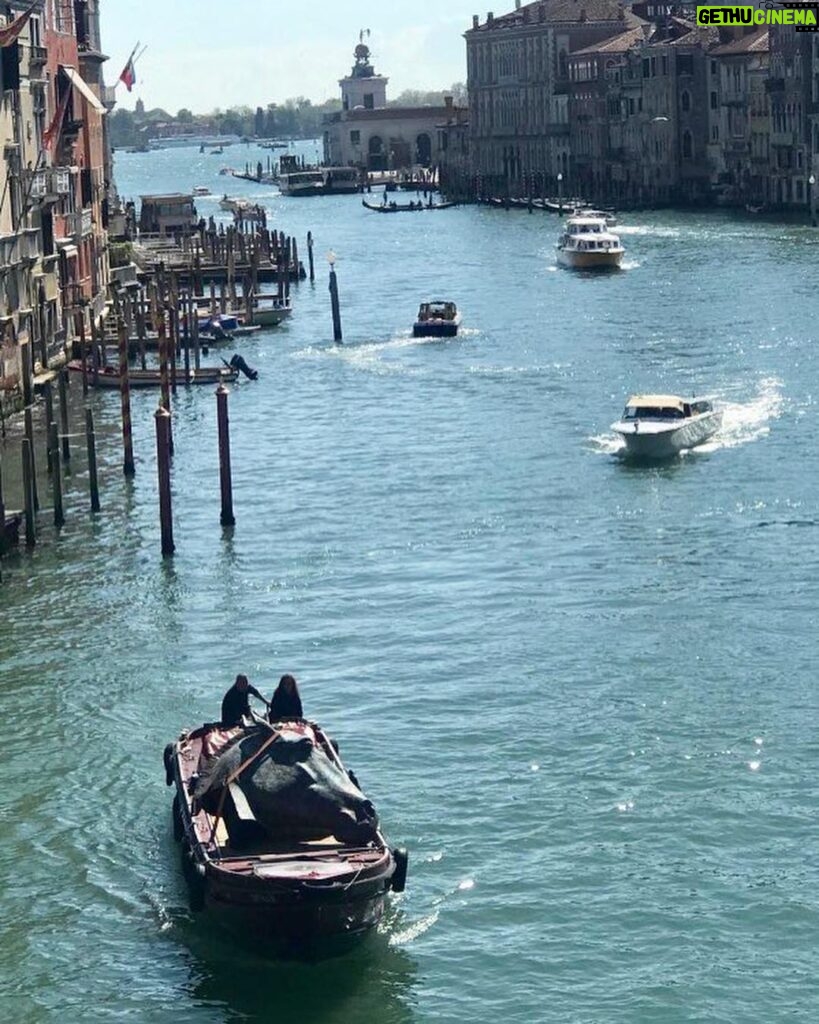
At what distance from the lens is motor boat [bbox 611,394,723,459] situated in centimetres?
4706

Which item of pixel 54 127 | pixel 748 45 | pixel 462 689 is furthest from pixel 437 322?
pixel 748 45

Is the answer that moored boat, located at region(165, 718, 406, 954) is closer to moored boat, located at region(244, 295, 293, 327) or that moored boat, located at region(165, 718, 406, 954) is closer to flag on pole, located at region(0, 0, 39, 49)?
flag on pole, located at region(0, 0, 39, 49)

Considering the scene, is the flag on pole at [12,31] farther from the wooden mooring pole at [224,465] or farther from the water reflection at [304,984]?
the water reflection at [304,984]

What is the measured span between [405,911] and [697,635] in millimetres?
10491

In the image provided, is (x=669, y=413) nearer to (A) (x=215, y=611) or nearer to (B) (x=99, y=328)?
(A) (x=215, y=611)

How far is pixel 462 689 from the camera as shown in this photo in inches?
1230

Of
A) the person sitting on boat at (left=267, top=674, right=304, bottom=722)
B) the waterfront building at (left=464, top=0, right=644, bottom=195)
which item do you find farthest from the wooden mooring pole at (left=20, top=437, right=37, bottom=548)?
the waterfront building at (left=464, top=0, right=644, bottom=195)

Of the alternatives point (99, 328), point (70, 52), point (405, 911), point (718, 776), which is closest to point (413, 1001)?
point (405, 911)

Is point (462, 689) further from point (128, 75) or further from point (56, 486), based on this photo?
point (128, 75)

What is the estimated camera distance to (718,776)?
27.6 m

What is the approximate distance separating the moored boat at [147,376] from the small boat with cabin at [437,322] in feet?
34.2

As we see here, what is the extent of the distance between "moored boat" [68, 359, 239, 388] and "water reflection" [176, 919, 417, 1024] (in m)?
37.0

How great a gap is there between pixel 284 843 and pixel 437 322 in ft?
164

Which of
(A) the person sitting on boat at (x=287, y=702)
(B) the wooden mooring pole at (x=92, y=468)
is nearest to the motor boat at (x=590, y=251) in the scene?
(B) the wooden mooring pole at (x=92, y=468)
